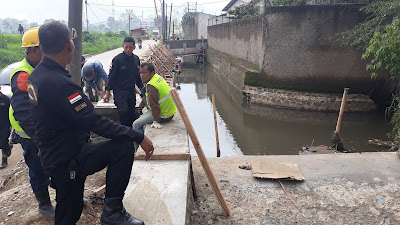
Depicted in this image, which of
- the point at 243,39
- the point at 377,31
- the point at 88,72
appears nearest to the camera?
the point at 88,72

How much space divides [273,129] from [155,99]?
20.0 feet

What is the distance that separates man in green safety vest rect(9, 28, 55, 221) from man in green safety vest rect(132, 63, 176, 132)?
181cm

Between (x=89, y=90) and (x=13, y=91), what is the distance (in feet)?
16.6

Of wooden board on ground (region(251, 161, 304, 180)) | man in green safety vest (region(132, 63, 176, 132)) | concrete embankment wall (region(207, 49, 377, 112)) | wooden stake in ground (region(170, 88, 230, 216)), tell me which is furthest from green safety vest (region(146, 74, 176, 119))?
concrete embankment wall (region(207, 49, 377, 112))

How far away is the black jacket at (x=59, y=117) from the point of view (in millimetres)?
1878

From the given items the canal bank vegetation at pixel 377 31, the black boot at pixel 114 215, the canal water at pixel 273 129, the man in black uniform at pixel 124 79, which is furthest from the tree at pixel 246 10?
the black boot at pixel 114 215

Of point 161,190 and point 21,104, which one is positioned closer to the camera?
point 21,104

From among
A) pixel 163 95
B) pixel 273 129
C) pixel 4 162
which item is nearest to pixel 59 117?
pixel 163 95

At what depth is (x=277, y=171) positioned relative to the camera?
13.0ft

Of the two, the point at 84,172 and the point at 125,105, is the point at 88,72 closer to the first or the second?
the point at 125,105

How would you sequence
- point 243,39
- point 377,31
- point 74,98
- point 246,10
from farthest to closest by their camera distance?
point 246,10 → point 243,39 → point 377,31 → point 74,98

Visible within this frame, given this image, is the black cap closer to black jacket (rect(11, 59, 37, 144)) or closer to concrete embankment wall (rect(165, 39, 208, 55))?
black jacket (rect(11, 59, 37, 144))

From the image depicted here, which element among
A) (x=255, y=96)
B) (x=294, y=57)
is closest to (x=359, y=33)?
(x=294, y=57)

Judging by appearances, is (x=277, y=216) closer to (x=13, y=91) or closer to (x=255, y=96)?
(x=13, y=91)
